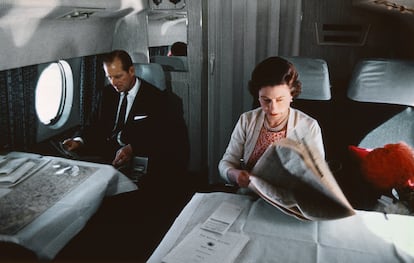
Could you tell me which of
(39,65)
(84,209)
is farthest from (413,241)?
(39,65)

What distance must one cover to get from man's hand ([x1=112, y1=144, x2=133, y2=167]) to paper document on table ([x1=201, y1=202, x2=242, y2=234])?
1176mm

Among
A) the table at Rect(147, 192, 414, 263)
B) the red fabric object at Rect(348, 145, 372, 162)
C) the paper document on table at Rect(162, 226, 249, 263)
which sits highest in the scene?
the paper document on table at Rect(162, 226, 249, 263)

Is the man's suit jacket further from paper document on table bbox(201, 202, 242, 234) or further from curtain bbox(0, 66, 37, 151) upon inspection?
paper document on table bbox(201, 202, 242, 234)

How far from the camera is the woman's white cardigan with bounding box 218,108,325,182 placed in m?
1.55

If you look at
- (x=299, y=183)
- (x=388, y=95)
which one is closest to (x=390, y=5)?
(x=388, y=95)

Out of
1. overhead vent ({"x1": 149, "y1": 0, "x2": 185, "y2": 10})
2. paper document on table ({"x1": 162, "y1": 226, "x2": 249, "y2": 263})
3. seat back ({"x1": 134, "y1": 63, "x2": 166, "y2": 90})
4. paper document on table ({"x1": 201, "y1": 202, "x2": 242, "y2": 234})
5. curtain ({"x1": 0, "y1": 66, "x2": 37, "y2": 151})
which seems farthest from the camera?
overhead vent ({"x1": 149, "y1": 0, "x2": 185, "y2": 10})

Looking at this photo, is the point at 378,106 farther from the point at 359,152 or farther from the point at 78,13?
the point at 78,13

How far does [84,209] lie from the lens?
4.25ft

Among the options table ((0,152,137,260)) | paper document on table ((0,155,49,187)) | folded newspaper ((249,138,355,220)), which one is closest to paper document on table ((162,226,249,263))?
folded newspaper ((249,138,355,220))

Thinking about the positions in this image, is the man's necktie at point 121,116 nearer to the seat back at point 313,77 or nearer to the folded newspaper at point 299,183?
the seat back at point 313,77

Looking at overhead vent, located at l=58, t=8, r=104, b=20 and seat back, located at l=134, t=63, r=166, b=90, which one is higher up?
overhead vent, located at l=58, t=8, r=104, b=20

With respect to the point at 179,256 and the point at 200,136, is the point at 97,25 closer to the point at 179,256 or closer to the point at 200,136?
the point at 200,136

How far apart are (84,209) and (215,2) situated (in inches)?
69.1

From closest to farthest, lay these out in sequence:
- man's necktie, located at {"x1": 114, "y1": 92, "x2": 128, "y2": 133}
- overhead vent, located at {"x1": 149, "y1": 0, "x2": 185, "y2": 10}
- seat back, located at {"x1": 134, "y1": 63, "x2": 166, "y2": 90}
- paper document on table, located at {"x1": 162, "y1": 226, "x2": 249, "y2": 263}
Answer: paper document on table, located at {"x1": 162, "y1": 226, "x2": 249, "y2": 263}
man's necktie, located at {"x1": 114, "y1": 92, "x2": 128, "y2": 133}
seat back, located at {"x1": 134, "y1": 63, "x2": 166, "y2": 90}
overhead vent, located at {"x1": 149, "y1": 0, "x2": 185, "y2": 10}
